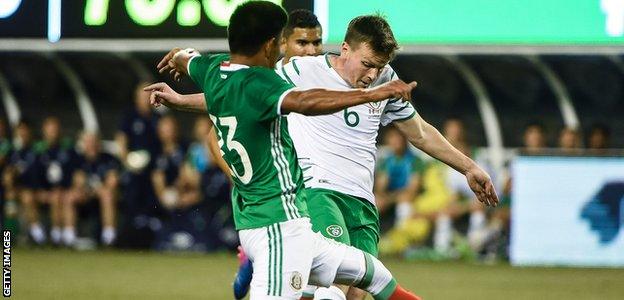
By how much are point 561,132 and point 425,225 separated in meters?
2.27

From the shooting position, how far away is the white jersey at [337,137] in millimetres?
7141

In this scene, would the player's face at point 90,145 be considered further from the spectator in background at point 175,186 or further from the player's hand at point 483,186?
the player's hand at point 483,186

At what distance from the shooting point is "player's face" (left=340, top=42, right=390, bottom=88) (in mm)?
6820

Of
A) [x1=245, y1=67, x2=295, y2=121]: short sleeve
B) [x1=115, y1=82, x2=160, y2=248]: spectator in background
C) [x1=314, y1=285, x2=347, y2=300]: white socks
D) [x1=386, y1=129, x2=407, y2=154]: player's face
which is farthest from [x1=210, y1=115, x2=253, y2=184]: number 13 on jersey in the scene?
[x1=115, y1=82, x2=160, y2=248]: spectator in background

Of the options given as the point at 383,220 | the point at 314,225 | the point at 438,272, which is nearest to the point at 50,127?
the point at 383,220

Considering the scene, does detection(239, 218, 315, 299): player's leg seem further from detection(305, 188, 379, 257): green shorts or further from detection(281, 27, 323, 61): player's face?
detection(281, 27, 323, 61): player's face

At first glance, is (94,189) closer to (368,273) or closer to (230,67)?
(368,273)

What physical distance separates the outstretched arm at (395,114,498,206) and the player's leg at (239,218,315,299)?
51.8 inches

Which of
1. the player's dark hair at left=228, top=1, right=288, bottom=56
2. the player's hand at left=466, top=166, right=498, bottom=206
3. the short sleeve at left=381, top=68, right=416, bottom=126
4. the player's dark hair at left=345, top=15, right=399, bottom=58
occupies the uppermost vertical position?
the player's dark hair at left=228, top=1, right=288, bottom=56

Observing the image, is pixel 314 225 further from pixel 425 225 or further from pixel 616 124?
pixel 616 124

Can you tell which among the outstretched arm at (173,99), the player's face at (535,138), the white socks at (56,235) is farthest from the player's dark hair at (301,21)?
the white socks at (56,235)

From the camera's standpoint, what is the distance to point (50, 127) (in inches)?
612

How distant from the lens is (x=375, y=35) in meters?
6.78

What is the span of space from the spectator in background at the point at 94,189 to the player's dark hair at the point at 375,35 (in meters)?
8.80
